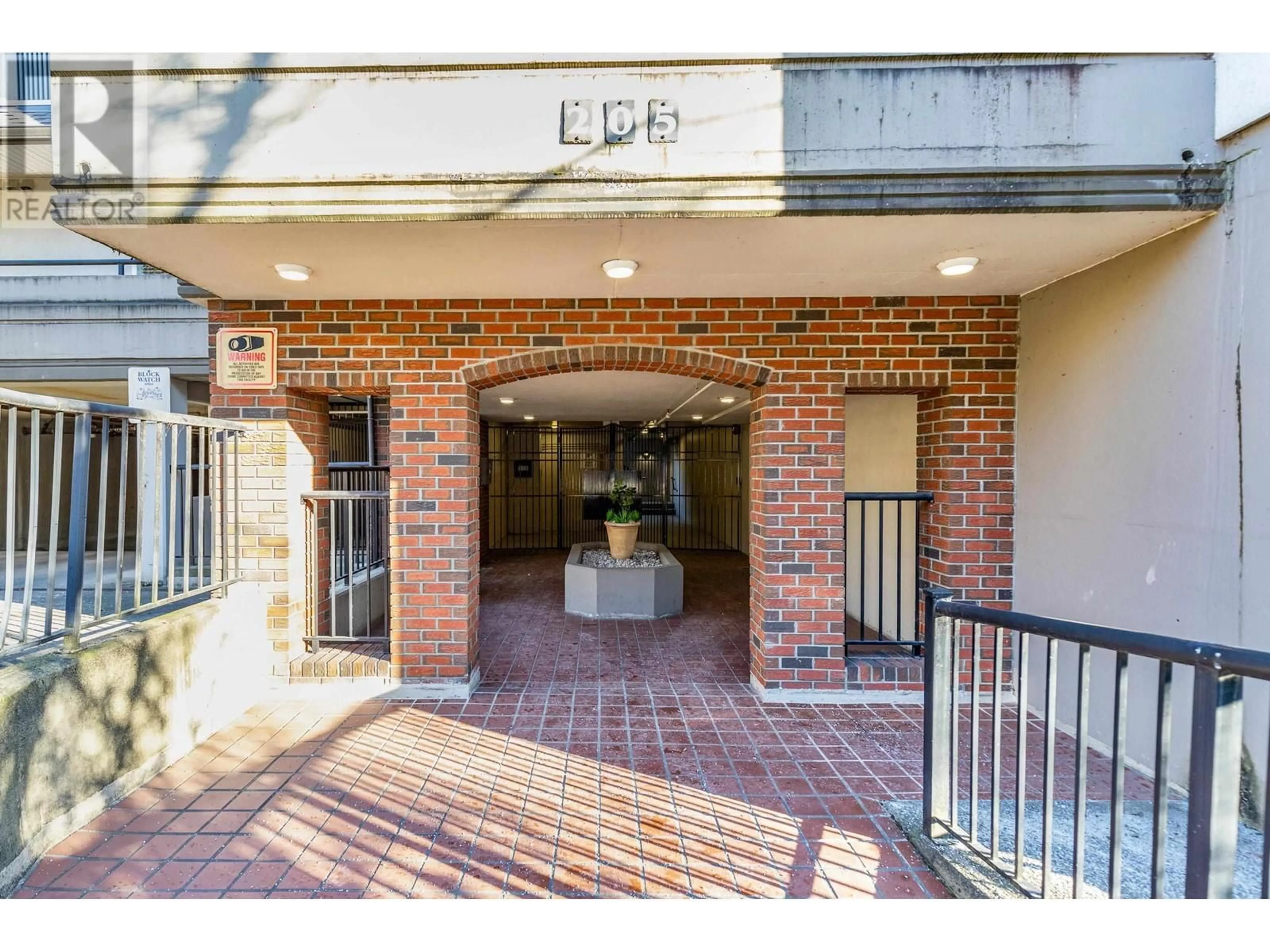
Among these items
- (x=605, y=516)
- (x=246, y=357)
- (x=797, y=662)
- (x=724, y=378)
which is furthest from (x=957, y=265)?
(x=605, y=516)

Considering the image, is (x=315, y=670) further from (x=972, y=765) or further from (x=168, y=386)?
(x=972, y=765)

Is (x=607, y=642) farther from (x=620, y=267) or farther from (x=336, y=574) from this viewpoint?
(x=620, y=267)

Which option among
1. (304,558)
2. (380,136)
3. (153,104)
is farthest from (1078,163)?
(304,558)

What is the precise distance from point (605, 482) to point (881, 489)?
27.7 ft

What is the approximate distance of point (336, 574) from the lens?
4.42 meters

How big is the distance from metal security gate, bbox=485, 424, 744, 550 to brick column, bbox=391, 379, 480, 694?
656 centimetres

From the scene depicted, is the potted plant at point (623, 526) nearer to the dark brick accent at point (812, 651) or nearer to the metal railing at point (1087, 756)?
the dark brick accent at point (812, 651)

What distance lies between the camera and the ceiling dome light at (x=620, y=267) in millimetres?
2994

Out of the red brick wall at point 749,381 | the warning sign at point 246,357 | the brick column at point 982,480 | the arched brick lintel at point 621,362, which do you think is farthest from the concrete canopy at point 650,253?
the brick column at point 982,480

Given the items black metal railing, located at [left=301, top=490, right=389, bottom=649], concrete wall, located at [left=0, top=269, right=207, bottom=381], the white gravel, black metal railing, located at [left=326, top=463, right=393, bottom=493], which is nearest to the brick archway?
black metal railing, located at [left=301, top=490, right=389, bottom=649]

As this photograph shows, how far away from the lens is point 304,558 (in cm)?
392

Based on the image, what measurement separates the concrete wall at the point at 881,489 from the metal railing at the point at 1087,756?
194 cm

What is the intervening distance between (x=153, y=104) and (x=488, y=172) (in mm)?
1544

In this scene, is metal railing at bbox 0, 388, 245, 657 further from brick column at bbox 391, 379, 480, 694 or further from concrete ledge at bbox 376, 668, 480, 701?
concrete ledge at bbox 376, 668, 480, 701
